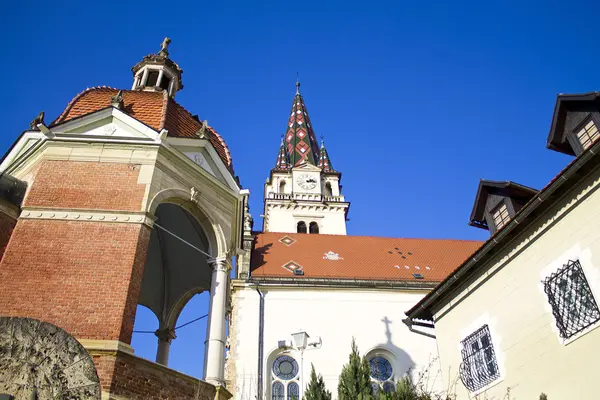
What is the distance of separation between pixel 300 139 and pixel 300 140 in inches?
8.1

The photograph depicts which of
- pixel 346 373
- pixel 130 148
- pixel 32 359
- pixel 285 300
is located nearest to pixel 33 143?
pixel 130 148

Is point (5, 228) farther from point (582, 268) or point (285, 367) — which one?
point (285, 367)

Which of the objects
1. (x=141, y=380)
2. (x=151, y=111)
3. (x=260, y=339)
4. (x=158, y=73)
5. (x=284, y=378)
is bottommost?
(x=141, y=380)

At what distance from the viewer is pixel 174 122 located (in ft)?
36.0

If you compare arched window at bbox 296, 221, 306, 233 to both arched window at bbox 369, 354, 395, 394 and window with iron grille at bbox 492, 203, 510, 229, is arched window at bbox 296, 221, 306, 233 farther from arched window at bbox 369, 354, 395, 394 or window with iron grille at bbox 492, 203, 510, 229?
window with iron grille at bbox 492, 203, 510, 229

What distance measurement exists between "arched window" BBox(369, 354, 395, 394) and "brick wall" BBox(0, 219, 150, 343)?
14.4 metres

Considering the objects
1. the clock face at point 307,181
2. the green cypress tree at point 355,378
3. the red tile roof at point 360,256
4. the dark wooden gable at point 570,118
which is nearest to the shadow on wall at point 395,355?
the red tile roof at point 360,256

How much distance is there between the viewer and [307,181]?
4588 centimetres

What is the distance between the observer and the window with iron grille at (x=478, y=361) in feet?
37.4

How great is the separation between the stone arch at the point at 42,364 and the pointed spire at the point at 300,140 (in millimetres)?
43252

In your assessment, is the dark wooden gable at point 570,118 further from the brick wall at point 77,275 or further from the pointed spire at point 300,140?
the pointed spire at point 300,140

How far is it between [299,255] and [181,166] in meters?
16.5

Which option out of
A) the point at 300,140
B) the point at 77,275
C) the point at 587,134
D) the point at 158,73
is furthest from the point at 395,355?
the point at 300,140

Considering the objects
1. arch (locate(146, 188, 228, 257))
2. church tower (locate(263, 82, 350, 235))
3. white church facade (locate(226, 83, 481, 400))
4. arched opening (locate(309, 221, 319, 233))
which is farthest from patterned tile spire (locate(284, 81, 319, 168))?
arch (locate(146, 188, 228, 257))
